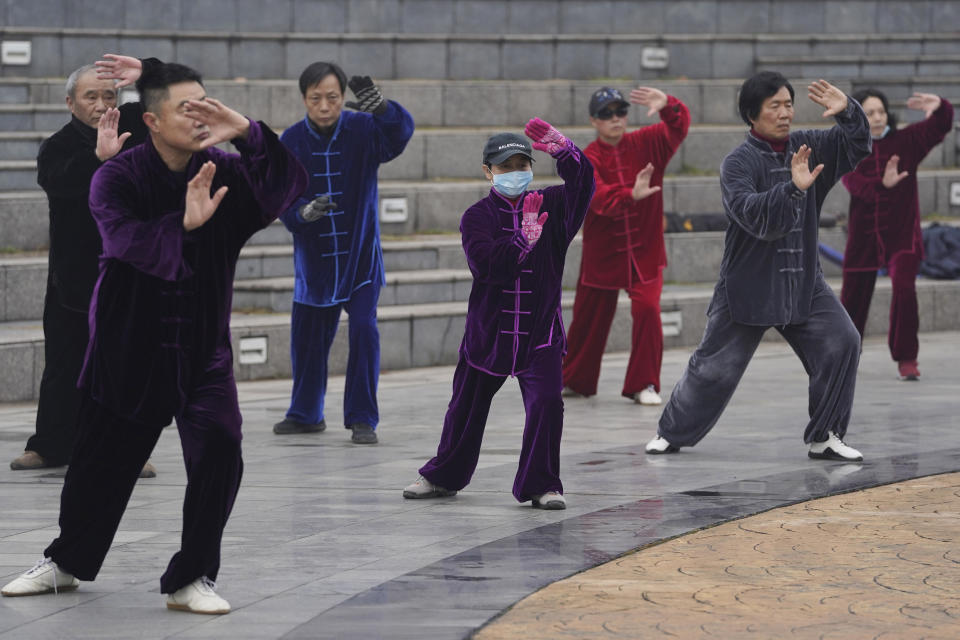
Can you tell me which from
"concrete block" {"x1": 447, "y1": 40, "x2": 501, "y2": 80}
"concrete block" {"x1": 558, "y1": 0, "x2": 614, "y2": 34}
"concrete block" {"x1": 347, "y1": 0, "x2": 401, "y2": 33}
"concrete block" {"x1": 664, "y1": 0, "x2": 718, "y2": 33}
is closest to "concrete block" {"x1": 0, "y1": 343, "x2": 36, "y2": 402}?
"concrete block" {"x1": 447, "y1": 40, "x2": 501, "y2": 80}

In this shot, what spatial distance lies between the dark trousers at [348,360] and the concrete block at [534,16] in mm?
9215

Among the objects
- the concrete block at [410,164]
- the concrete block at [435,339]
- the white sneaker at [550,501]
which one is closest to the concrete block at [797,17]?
the concrete block at [410,164]

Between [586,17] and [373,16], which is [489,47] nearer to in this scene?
[373,16]

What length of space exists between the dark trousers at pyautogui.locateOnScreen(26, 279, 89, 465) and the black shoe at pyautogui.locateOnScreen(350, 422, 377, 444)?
159cm

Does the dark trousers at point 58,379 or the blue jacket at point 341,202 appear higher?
the blue jacket at point 341,202

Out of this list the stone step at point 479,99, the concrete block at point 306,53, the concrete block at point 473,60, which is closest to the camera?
the stone step at point 479,99

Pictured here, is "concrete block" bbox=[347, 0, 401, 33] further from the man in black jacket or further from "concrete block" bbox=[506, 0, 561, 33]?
the man in black jacket

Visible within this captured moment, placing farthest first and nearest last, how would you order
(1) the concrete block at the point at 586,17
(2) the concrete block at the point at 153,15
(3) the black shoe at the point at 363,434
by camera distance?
(1) the concrete block at the point at 586,17
(2) the concrete block at the point at 153,15
(3) the black shoe at the point at 363,434

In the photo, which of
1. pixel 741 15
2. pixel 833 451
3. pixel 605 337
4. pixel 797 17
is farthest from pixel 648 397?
pixel 797 17

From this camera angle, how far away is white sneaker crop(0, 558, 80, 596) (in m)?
5.86

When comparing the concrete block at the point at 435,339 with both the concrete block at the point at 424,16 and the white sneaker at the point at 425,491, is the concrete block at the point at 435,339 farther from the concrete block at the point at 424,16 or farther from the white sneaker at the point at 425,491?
the concrete block at the point at 424,16

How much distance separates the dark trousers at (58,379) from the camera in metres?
8.57

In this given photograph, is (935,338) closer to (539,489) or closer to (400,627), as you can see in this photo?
(539,489)

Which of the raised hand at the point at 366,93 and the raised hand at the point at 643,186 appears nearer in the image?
the raised hand at the point at 366,93
